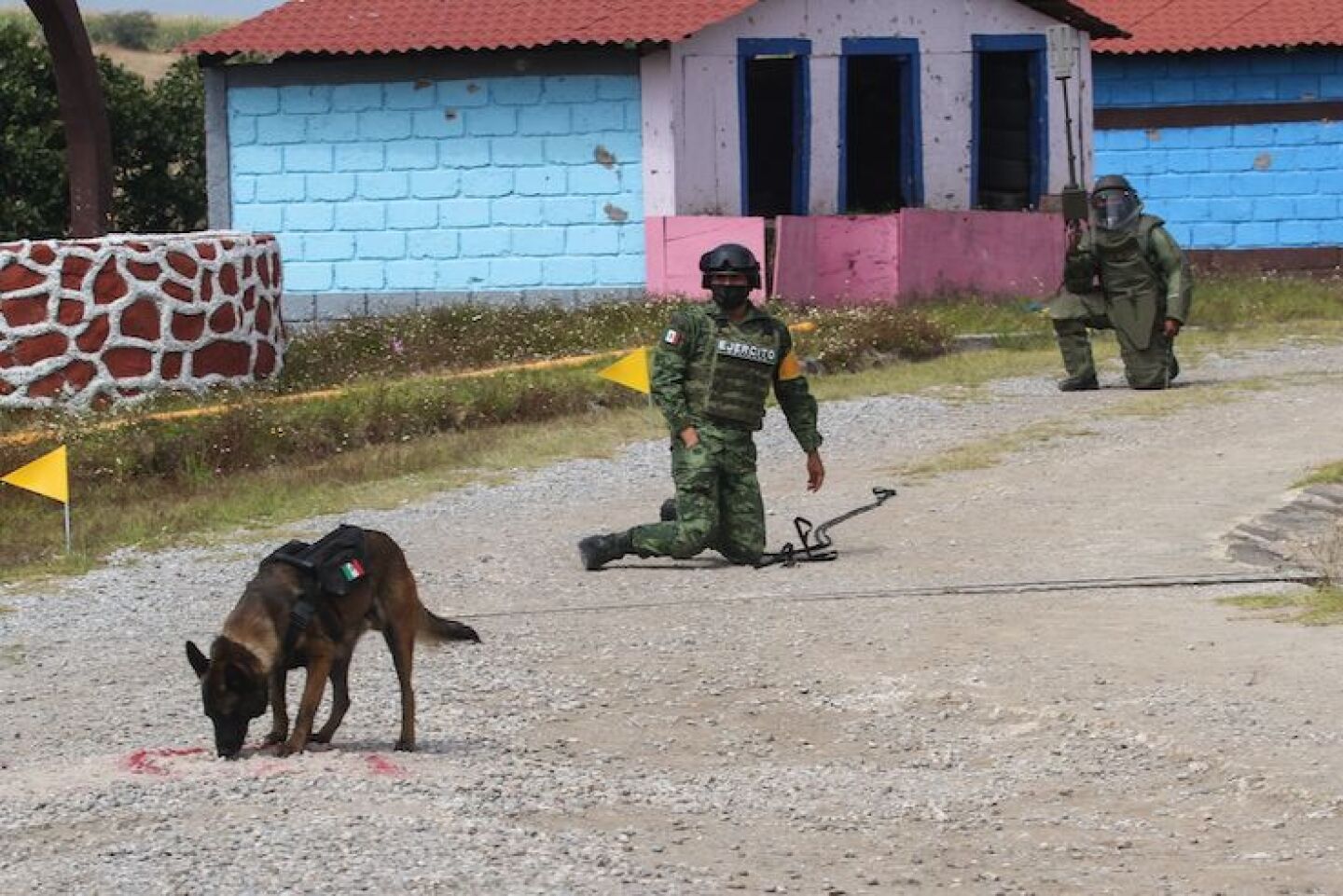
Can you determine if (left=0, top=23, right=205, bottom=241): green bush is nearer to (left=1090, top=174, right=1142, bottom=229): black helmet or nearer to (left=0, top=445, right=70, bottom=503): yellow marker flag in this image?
(left=1090, top=174, right=1142, bottom=229): black helmet

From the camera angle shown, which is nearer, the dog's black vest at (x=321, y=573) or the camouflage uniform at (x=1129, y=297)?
the dog's black vest at (x=321, y=573)

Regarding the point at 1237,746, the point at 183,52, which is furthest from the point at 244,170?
the point at 1237,746

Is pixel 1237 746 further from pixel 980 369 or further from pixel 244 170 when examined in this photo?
pixel 244 170

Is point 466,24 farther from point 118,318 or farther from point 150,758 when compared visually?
point 150,758

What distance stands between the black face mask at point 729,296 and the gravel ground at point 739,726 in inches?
49.0

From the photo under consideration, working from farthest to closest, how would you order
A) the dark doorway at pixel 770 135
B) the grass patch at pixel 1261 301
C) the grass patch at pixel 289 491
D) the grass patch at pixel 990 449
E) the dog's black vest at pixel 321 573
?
the dark doorway at pixel 770 135 < the grass patch at pixel 1261 301 < the grass patch at pixel 990 449 < the grass patch at pixel 289 491 < the dog's black vest at pixel 321 573

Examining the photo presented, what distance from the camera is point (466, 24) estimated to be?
2441 cm

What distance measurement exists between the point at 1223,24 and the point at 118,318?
48.9 ft

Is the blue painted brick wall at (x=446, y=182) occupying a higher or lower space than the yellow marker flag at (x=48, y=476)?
higher

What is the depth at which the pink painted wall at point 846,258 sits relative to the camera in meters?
23.6

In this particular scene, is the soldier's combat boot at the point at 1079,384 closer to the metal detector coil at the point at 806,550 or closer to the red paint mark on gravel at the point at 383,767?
the metal detector coil at the point at 806,550

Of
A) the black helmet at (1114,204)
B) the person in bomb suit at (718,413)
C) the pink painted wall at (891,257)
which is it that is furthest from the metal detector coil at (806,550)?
the pink painted wall at (891,257)

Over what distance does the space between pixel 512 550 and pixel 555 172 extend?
11.7 meters

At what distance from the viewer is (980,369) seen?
785 inches
